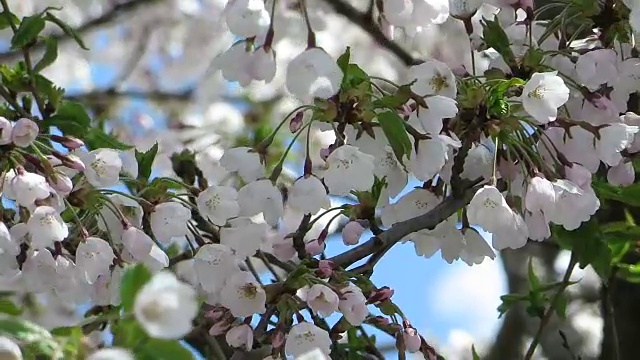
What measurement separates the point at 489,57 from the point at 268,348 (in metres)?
0.51

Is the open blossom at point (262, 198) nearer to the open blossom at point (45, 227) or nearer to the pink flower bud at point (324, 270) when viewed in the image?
the pink flower bud at point (324, 270)

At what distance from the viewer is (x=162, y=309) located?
0.63 m

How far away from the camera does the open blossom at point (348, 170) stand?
1.04 metres

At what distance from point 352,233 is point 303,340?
284 mm

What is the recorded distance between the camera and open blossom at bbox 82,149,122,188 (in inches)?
43.1

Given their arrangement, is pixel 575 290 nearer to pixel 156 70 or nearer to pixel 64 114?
pixel 64 114

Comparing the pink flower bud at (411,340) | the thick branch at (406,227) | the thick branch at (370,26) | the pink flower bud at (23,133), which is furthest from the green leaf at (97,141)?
the thick branch at (370,26)

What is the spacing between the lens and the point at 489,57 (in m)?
1.29

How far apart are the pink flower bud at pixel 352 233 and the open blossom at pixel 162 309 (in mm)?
610

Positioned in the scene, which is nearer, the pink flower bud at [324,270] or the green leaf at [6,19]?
the pink flower bud at [324,270]

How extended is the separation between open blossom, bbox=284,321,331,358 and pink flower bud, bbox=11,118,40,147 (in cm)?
35

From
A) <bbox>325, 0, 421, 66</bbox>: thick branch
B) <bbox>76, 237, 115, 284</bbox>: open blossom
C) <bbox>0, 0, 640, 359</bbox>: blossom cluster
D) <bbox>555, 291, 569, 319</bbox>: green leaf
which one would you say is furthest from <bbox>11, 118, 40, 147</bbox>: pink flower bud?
<bbox>325, 0, 421, 66</bbox>: thick branch

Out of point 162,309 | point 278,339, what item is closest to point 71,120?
point 278,339

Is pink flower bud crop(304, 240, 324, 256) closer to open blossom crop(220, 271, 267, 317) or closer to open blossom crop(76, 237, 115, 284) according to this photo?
open blossom crop(220, 271, 267, 317)
